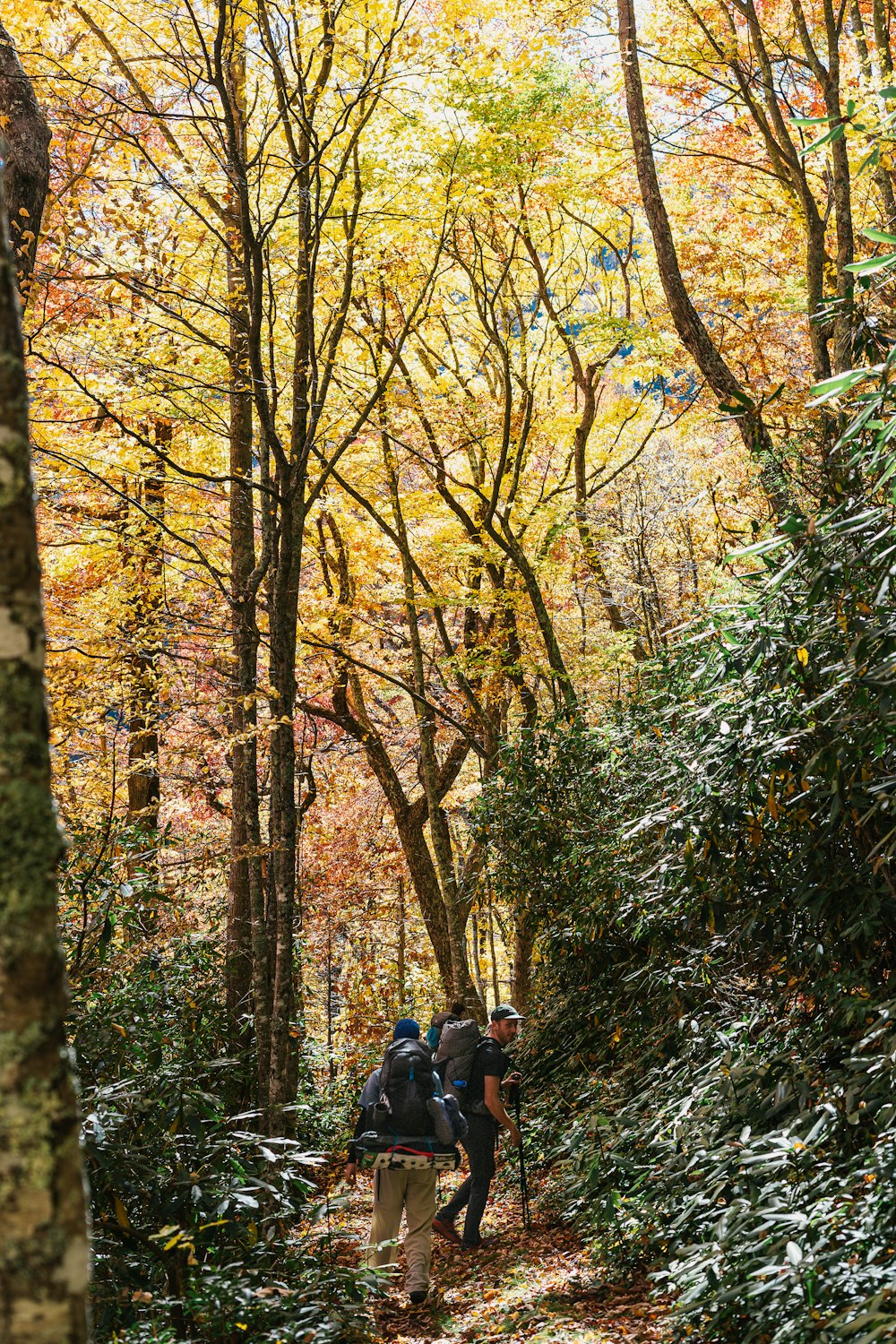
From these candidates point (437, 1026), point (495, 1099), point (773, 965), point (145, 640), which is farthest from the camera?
point (145, 640)

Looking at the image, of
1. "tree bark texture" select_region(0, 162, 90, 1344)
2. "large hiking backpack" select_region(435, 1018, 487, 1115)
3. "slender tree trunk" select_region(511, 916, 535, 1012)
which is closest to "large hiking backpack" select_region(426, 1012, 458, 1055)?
"large hiking backpack" select_region(435, 1018, 487, 1115)

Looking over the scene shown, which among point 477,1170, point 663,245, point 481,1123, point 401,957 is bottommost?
point 401,957

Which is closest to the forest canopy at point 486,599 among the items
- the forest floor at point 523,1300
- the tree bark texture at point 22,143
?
the tree bark texture at point 22,143

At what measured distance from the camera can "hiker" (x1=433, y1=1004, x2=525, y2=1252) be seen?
22.9 feet

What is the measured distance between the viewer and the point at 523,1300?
5512mm

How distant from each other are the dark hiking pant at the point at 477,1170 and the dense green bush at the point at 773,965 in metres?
0.67

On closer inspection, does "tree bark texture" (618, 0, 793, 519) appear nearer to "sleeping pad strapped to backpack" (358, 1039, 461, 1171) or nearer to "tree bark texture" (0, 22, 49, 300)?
"tree bark texture" (0, 22, 49, 300)

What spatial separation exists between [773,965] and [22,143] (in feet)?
19.4

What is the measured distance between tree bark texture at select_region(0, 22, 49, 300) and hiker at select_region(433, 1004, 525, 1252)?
575cm

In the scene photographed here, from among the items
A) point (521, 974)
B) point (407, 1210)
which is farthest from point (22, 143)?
point (521, 974)

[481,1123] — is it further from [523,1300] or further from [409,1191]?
[523,1300]

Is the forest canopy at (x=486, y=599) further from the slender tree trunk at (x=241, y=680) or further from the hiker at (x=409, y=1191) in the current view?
the hiker at (x=409, y=1191)

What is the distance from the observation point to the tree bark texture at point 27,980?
4.29 feet

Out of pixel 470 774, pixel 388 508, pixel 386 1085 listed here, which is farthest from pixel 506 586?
pixel 386 1085
